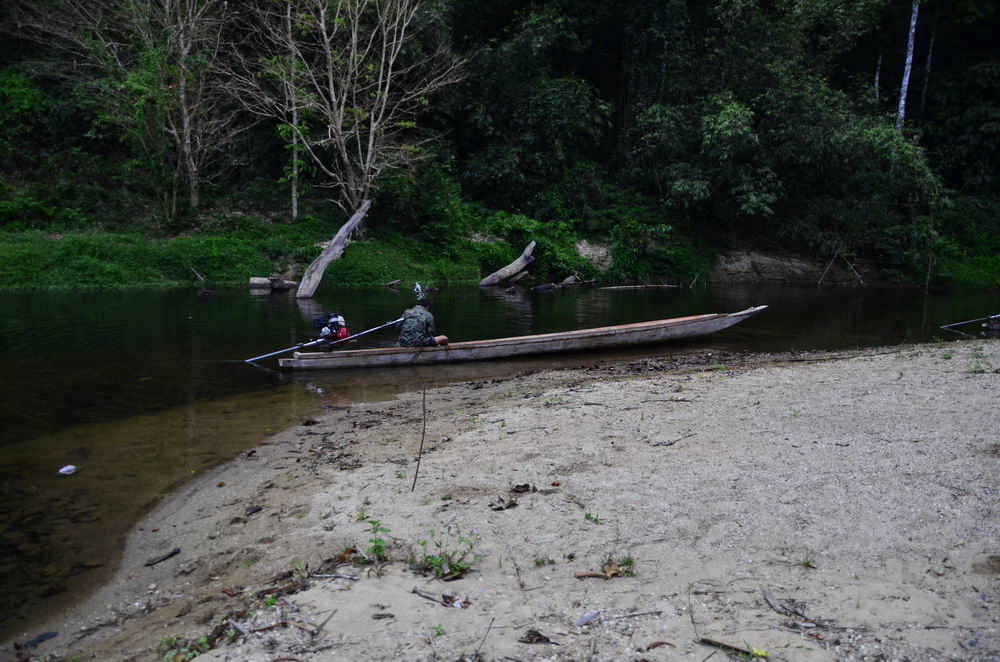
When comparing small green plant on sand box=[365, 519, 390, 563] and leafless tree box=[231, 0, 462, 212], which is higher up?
leafless tree box=[231, 0, 462, 212]

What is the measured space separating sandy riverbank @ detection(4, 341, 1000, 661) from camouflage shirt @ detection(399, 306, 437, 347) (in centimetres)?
366

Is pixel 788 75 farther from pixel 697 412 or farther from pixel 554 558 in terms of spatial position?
pixel 554 558

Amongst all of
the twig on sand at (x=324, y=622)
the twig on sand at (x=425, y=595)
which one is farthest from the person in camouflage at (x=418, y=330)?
the twig on sand at (x=324, y=622)

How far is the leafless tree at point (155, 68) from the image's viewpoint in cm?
2067

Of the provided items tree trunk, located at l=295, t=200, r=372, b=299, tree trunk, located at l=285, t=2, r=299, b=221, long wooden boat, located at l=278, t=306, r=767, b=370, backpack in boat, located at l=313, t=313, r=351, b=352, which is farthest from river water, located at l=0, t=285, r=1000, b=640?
tree trunk, located at l=285, t=2, r=299, b=221

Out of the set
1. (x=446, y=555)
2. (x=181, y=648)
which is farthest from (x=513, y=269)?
(x=181, y=648)

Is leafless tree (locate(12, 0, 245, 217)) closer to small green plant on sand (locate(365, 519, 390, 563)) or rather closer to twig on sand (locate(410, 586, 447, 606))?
small green plant on sand (locate(365, 519, 390, 563))

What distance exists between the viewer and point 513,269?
21938 millimetres

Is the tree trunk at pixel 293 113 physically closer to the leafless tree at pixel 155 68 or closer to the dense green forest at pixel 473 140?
the dense green forest at pixel 473 140

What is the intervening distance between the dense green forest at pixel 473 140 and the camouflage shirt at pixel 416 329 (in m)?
11.4

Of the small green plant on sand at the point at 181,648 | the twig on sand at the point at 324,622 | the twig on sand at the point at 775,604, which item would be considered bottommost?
the small green plant on sand at the point at 181,648

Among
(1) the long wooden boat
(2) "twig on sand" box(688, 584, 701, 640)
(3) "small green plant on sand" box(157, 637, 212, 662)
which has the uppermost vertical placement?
(1) the long wooden boat

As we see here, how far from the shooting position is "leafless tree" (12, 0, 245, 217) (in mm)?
20672

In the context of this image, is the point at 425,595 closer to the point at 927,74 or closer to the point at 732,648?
the point at 732,648
